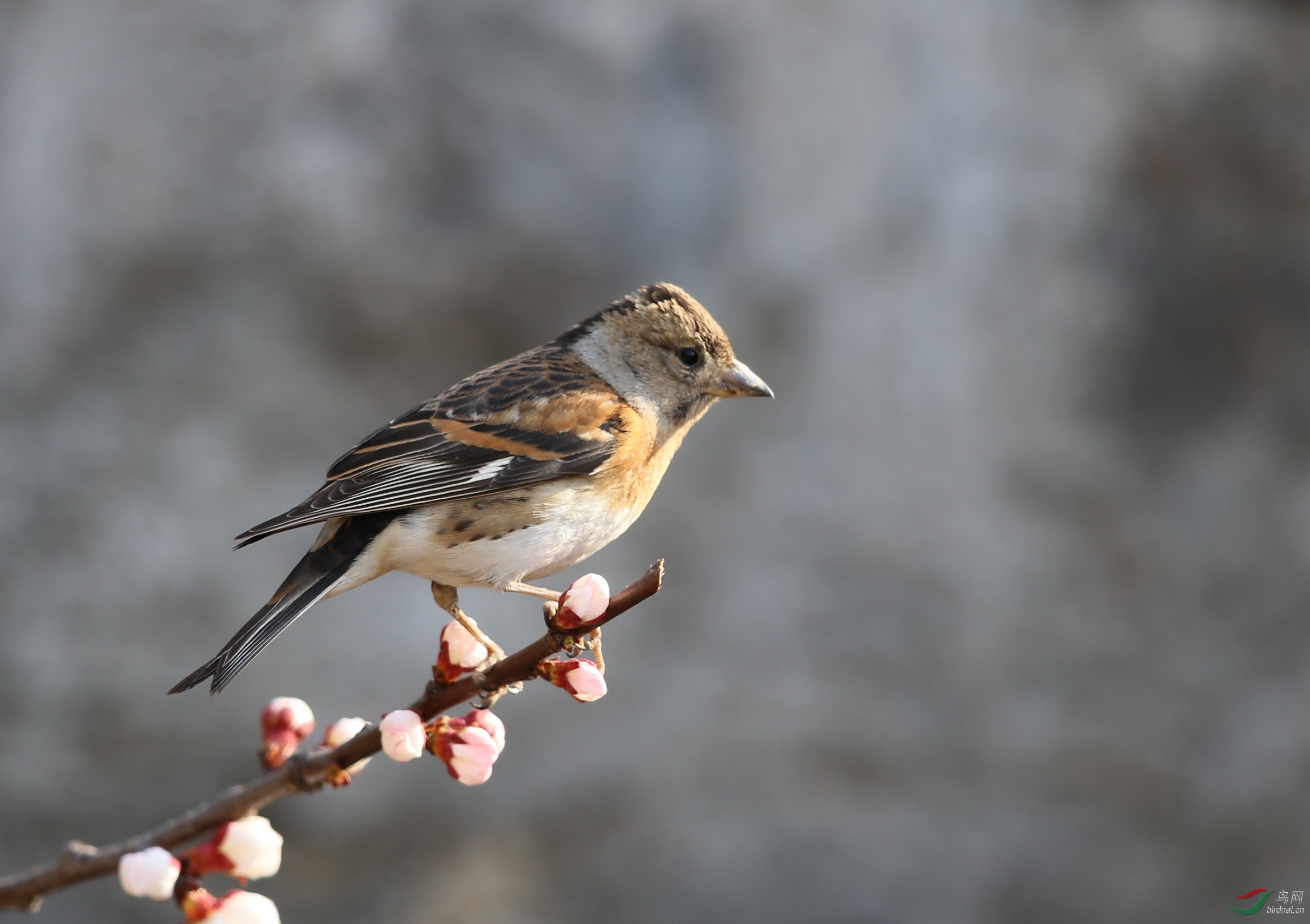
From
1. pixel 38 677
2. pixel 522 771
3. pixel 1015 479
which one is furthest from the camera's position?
pixel 1015 479

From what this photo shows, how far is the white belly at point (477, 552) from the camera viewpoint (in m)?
1.41

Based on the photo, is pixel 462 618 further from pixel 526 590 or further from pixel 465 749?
pixel 465 749

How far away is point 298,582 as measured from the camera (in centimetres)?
137

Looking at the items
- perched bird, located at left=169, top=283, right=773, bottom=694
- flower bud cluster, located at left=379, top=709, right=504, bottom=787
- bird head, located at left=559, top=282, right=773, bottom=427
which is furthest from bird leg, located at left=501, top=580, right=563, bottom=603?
bird head, located at left=559, top=282, right=773, bottom=427

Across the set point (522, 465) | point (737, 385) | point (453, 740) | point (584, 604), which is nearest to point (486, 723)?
point (453, 740)

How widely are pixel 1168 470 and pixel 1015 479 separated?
57 cm

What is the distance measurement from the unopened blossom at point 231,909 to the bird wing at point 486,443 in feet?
1.63

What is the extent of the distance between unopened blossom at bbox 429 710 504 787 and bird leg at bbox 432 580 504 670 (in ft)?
0.26

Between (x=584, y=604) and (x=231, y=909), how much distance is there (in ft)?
1.43

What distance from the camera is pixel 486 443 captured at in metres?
1.55

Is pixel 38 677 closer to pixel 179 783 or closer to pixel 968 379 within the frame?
pixel 179 783

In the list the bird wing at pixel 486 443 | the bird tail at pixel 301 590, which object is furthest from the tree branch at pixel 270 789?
the bird wing at pixel 486 443

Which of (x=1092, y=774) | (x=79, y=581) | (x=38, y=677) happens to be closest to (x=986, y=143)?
(x=1092, y=774)

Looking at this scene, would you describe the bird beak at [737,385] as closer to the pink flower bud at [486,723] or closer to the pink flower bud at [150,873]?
the pink flower bud at [486,723]
